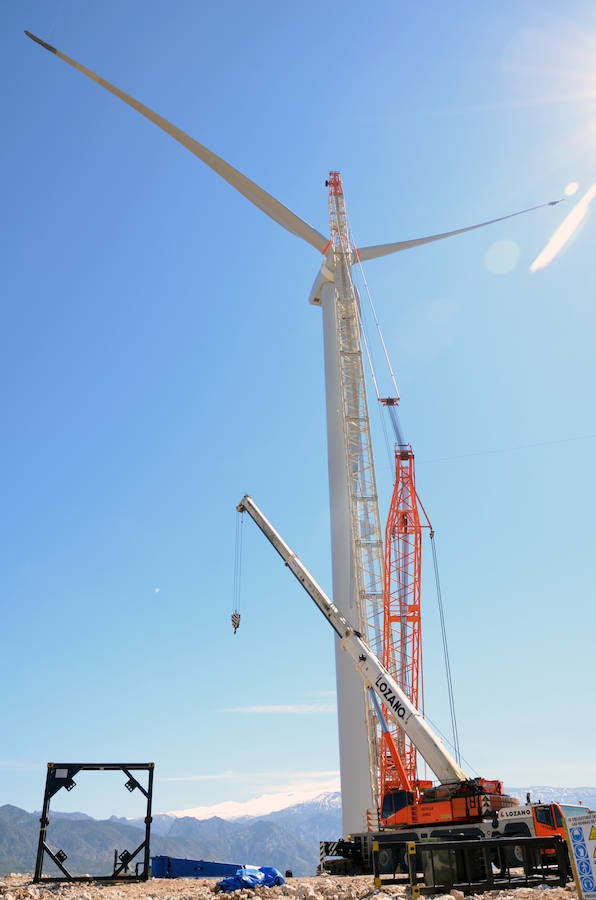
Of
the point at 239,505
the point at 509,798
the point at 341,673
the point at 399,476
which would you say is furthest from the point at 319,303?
the point at 509,798

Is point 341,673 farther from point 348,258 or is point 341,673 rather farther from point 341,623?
point 348,258

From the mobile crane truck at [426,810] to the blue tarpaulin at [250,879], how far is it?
381 cm

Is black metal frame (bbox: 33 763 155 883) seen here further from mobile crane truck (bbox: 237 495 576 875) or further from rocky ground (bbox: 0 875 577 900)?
mobile crane truck (bbox: 237 495 576 875)

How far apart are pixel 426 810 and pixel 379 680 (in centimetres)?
655

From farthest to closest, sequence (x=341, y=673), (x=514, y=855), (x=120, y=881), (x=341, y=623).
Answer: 1. (x=341, y=673)
2. (x=341, y=623)
3. (x=120, y=881)
4. (x=514, y=855)

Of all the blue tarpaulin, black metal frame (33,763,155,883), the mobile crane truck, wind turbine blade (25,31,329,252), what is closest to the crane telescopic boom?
the mobile crane truck

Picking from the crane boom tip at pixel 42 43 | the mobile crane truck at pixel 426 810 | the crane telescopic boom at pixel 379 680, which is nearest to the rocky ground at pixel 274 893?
the mobile crane truck at pixel 426 810

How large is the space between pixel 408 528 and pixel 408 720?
67.4ft

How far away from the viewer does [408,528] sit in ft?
163

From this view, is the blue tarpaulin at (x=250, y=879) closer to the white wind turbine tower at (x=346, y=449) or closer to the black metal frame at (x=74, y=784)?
the black metal frame at (x=74, y=784)

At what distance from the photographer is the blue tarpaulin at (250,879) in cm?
1909

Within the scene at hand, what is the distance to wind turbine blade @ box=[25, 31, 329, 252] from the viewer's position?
155 ft

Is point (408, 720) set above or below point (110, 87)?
below

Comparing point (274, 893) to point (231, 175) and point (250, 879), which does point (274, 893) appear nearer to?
point (250, 879)
